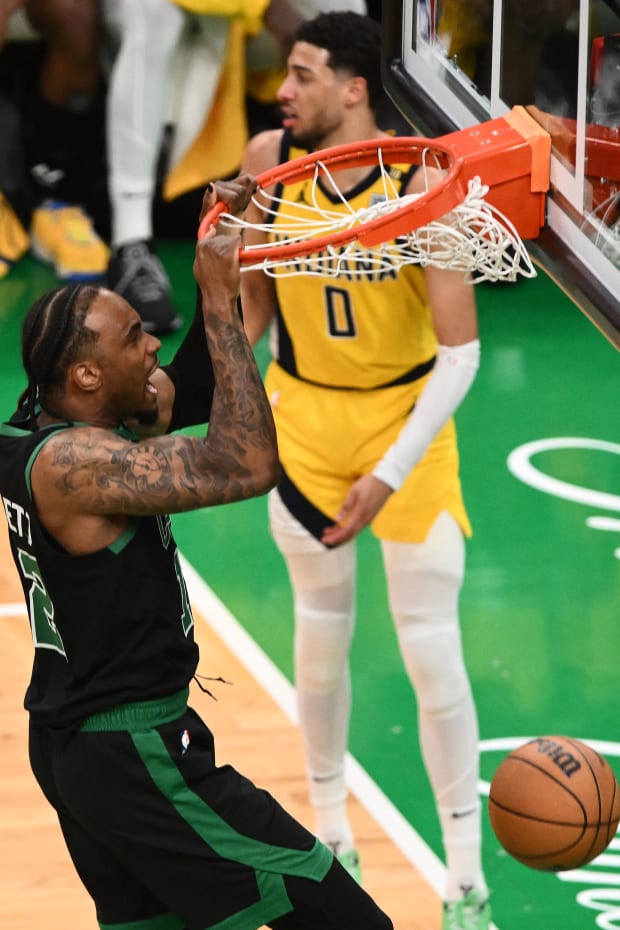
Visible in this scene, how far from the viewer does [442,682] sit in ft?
14.9

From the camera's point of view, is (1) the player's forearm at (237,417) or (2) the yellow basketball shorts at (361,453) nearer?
(1) the player's forearm at (237,417)

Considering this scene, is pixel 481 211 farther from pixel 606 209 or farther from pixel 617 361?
pixel 617 361

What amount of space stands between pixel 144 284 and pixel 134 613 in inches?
210

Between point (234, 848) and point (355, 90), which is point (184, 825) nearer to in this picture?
point (234, 848)

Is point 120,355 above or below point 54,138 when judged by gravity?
above

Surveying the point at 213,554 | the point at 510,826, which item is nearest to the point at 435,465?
the point at 510,826

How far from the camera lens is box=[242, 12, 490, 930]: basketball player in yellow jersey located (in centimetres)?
450

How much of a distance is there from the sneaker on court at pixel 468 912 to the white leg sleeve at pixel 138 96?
5.15 metres

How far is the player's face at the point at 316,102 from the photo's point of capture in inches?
185

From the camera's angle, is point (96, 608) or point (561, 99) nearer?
point (96, 608)

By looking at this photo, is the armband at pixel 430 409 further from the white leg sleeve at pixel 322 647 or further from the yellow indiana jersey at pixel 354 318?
the white leg sleeve at pixel 322 647

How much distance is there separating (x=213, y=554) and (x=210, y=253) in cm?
343

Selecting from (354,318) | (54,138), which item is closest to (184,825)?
(354,318)

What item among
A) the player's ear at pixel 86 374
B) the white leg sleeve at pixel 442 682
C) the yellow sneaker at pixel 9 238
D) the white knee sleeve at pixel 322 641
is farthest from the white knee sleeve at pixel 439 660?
the yellow sneaker at pixel 9 238
